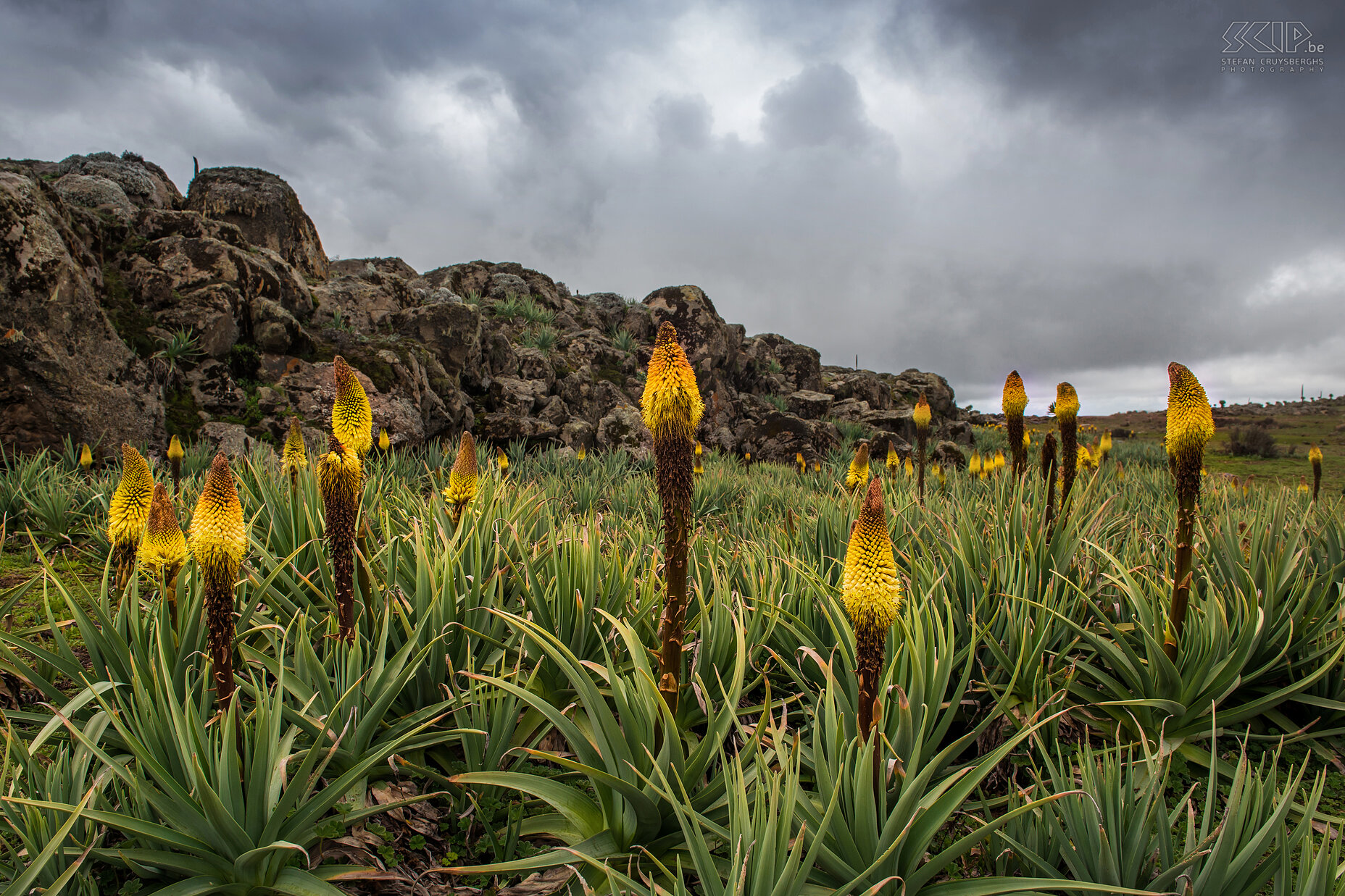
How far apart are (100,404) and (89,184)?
7960 millimetres

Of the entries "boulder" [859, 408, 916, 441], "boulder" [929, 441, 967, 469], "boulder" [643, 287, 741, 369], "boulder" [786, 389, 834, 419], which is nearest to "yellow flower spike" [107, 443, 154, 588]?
"boulder" [643, 287, 741, 369]

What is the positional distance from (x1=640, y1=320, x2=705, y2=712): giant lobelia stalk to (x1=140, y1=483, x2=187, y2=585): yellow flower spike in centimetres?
173

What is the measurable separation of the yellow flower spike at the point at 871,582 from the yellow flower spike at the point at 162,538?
7.45 ft

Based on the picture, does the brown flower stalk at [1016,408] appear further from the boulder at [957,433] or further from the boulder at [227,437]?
the boulder at [957,433]

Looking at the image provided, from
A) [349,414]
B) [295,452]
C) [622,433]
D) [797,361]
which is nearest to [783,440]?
[622,433]

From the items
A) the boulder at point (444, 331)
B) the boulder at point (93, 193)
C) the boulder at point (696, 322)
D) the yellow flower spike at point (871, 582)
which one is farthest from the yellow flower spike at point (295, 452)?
the boulder at point (696, 322)

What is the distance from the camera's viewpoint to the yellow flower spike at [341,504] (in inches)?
88.7

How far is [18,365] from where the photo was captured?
6.91m

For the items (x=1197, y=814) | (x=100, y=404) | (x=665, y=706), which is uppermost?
(x=100, y=404)

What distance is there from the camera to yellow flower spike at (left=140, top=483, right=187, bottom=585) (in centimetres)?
211

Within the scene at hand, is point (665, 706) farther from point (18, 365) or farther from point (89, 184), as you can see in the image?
point (89, 184)

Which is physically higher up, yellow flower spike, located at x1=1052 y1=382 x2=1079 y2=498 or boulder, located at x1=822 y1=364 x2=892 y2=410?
boulder, located at x1=822 y1=364 x2=892 y2=410

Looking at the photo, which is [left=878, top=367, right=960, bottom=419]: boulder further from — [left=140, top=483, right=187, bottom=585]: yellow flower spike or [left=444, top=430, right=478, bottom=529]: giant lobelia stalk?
[left=140, top=483, right=187, bottom=585]: yellow flower spike

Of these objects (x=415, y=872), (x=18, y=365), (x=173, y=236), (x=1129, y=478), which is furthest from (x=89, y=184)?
(x=1129, y=478)
